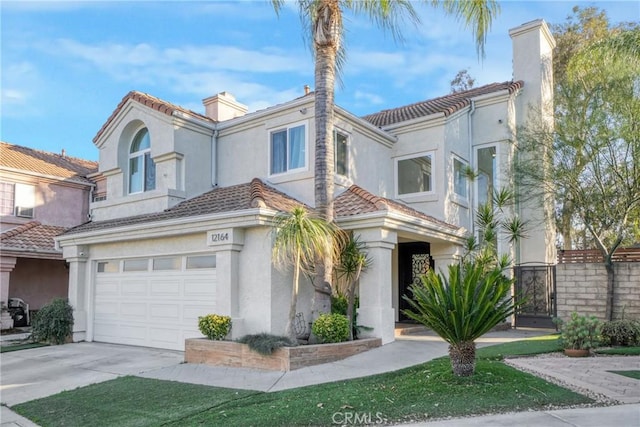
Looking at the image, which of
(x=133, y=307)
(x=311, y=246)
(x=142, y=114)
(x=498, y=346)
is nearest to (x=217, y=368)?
(x=311, y=246)

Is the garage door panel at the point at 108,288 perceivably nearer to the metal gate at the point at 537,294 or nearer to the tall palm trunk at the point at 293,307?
the tall palm trunk at the point at 293,307

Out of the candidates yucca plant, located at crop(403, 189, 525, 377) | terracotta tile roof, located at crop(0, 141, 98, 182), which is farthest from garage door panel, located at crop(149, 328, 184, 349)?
terracotta tile roof, located at crop(0, 141, 98, 182)

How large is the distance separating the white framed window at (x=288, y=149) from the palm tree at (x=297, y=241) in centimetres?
334

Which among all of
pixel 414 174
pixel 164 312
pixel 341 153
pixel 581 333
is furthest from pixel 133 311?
pixel 581 333

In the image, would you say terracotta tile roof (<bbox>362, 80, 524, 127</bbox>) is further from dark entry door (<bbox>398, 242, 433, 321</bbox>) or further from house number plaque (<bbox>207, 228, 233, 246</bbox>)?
house number plaque (<bbox>207, 228, 233, 246</bbox>)

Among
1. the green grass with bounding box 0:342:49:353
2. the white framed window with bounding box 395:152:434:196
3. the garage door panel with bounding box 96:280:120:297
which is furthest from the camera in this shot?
the white framed window with bounding box 395:152:434:196

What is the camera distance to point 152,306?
14.4 meters

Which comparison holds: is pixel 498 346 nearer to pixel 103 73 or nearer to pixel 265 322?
pixel 265 322

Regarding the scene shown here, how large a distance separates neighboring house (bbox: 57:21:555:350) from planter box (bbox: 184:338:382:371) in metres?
0.68

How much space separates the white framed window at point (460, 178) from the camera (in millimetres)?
17344

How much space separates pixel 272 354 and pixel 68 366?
551cm

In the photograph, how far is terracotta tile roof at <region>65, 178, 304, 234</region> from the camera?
483 inches

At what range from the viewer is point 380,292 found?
40.1 feet

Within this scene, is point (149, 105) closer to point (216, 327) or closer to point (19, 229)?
point (216, 327)
